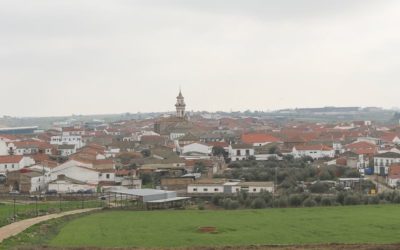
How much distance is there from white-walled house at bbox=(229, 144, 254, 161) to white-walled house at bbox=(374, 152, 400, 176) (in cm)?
1680

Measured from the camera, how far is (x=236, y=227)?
3481 centimetres

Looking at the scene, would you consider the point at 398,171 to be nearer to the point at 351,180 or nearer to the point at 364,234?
the point at 351,180

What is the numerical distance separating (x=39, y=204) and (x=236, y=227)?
1774 centimetres

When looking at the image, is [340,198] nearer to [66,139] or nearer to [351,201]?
[351,201]

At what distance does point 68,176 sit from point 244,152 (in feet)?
87.4

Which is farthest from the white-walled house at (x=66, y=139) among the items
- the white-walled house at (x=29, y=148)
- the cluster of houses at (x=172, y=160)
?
the white-walled house at (x=29, y=148)

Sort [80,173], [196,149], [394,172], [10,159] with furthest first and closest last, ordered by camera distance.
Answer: [196,149] → [10,159] → [80,173] → [394,172]

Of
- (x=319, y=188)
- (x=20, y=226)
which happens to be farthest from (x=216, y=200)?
(x=20, y=226)

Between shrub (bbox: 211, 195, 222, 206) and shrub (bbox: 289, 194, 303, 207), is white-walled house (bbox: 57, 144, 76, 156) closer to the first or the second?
shrub (bbox: 211, 195, 222, 206)

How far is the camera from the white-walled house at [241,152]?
8069 centimetres

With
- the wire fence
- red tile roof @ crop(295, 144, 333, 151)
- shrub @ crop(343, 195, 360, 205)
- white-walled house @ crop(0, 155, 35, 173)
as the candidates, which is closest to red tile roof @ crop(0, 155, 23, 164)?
white-walled house @ crop(0, 155, 35, 173)

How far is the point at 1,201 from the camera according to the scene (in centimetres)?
4953

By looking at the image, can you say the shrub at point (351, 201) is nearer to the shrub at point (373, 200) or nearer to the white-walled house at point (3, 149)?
the shrub at point (373, 200)

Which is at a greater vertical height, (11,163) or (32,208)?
(11,163)
